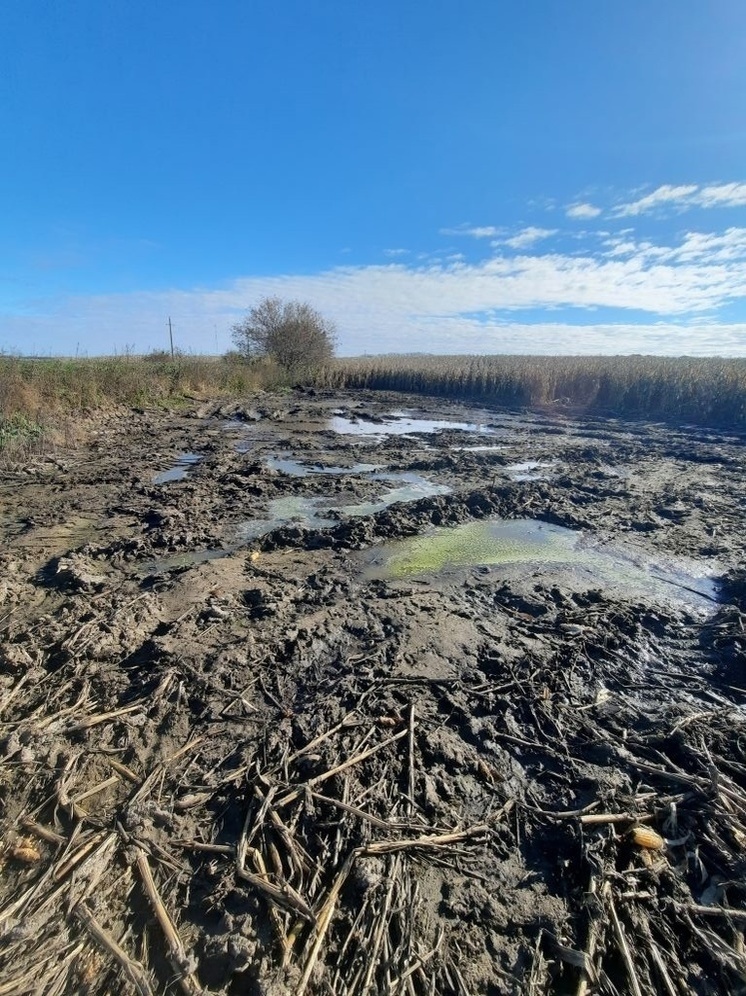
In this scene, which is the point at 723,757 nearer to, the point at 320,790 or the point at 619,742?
the point at 619,742

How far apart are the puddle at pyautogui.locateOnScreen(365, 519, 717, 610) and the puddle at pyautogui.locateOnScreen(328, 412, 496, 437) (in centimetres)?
909

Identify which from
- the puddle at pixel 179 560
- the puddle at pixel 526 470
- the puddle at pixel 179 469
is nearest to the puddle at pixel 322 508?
the puddle at pixel 179 560

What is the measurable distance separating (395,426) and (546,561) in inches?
474

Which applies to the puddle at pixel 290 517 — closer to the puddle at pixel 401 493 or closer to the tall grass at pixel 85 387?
the puddle at pixel 401 493

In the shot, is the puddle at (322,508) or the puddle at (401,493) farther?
the puddle at (401,493)

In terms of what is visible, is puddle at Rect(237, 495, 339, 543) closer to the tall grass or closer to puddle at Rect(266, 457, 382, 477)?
puddle at Rect(266, 457, 382, 477)

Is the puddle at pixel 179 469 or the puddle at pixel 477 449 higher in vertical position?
the puddle at pixel 179 469

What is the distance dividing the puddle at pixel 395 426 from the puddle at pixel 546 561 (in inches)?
358

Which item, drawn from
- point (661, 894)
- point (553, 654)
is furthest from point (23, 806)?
point (553, 654)

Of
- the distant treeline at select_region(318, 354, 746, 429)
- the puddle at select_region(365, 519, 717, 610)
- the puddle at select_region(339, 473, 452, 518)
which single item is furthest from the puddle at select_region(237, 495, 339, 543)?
the distant treeline at select_region(318, 354, 746, 429)

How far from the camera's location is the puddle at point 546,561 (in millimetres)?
6121

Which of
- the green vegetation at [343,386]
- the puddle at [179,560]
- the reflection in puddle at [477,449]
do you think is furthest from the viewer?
the reflection in puddle at [477,449]

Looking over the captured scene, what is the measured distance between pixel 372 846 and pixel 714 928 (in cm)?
166

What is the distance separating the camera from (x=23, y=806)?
2803 millimetres
